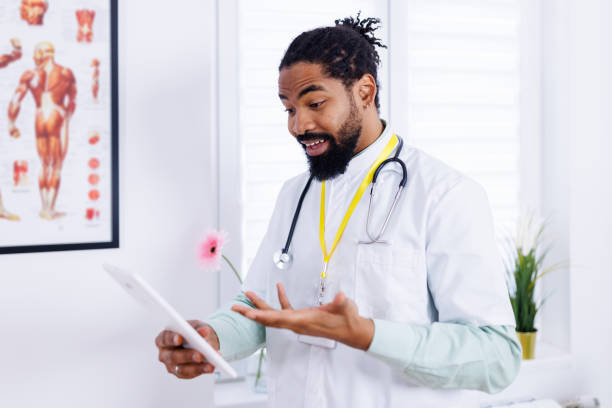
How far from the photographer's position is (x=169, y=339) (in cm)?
111

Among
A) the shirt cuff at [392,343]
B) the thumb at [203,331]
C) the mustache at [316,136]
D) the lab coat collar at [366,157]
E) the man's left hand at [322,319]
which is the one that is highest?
the mustache at [316,136]

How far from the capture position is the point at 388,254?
116 cm

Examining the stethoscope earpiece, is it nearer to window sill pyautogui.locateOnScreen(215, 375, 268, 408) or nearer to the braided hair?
the braided hair

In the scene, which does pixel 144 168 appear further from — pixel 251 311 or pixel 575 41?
pixel 575 41

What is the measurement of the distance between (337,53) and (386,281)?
1.77ft

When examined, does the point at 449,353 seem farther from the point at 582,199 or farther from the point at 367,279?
the point at 582,199

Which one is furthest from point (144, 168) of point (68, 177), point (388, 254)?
point (388, 254)

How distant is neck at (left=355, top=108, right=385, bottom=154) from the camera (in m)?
1.29

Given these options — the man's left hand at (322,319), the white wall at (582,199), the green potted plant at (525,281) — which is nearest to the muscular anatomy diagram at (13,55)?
the man's left hand at (322,319)

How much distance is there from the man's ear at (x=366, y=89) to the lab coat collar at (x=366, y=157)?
9cm

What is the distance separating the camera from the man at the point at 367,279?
1039 millimetres

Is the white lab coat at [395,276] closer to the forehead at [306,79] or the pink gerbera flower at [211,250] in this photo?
the forehead at [306,79]

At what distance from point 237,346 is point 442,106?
1330 mm

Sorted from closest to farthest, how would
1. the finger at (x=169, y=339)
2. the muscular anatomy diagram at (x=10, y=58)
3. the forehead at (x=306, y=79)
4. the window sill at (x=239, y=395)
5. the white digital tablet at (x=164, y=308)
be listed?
the white digital tablet at (x=164, y=308), the finger at (x=169, y=339), the forehead at (x=306, y=79), the muscular anatomy diagram at (x=10, y=58), the window sill at (x=239, y=395)
